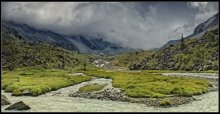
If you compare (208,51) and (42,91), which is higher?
(208,51)

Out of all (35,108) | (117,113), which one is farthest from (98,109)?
(35,108)

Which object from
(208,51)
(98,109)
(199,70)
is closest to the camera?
(98,109)

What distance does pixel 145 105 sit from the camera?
57.3 meters

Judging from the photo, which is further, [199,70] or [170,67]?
[170,67]

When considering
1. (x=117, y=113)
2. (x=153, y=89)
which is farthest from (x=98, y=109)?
(x=153, y=89)

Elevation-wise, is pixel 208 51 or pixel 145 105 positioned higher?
pixel 208 51

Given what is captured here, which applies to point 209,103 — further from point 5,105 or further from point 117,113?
point 5,105

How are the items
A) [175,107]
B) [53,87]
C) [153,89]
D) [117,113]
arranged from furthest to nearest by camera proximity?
[53,87]
[153,89]
[175,107]
[117,113]

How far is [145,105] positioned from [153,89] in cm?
1823

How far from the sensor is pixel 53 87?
3290 inches

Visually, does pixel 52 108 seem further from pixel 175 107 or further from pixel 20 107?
pixel 175 107

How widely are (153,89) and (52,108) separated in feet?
94.0

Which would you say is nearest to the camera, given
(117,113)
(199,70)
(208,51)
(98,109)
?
(117,113)

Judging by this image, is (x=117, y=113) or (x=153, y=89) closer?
(x=117, y=113)
